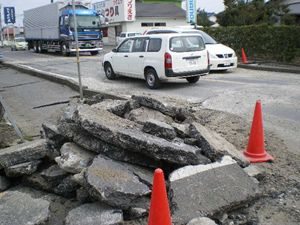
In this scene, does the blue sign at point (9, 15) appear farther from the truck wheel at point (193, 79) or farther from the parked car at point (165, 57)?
the truck wheel at point (193, 79)

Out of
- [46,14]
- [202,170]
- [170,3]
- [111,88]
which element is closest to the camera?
[202,170]

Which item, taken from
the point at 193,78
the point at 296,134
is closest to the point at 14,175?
the point at 296,134

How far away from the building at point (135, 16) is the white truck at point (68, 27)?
537 inches

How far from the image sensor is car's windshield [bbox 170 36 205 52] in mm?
12089

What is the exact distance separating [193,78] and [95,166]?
9.47 metres

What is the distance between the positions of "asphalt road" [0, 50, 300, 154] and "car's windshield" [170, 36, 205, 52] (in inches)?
48.0

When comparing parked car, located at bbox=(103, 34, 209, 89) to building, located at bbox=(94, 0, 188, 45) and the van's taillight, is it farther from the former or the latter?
building, located at bbox=(94, 0, 188, 45)

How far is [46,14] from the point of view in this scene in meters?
31.6

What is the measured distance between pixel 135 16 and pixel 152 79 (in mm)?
35085

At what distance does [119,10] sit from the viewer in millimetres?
45562

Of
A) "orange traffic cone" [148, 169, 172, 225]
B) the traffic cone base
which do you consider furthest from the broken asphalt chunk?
the traffic cone base

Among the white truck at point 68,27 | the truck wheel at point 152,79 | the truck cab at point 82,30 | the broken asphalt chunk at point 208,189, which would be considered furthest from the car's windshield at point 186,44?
the truck cab at point 82,30

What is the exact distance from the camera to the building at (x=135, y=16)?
45.0m

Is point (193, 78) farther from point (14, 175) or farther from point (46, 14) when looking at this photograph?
point (46, 14)
